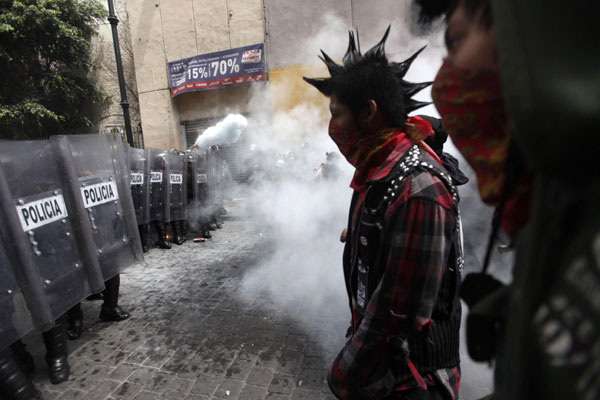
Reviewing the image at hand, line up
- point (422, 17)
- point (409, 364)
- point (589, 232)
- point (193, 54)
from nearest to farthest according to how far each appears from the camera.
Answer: point (589, 232), point (422, 17), point (409, 364), point (193, 54)

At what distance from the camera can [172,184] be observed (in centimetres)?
667

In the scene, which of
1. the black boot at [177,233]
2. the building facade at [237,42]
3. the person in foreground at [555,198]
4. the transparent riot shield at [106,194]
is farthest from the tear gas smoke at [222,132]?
the person in foreground at [555,198]

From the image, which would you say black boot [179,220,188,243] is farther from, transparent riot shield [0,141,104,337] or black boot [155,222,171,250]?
transparent riot shield [0,141,104,337]

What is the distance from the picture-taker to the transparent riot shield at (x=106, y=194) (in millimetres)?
2934

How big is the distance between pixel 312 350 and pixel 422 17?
2.85 metres

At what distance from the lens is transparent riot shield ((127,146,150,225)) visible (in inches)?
225

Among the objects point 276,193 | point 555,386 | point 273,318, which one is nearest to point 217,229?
point 276,193

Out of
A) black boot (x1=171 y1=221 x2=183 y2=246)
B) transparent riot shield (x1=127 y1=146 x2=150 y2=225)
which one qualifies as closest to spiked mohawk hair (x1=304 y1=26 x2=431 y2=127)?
transparent riot shield (x1=127 y1=146 x2=150 y2=225)

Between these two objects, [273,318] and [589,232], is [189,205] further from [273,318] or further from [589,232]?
[589,232]

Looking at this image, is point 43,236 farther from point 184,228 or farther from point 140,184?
point 184,228

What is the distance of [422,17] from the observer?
1.06 meters

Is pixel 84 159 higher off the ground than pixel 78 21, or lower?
lower

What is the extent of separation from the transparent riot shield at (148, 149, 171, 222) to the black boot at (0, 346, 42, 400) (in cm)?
405

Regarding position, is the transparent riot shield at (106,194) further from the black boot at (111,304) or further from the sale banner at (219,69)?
the sale banner at (219,69)
